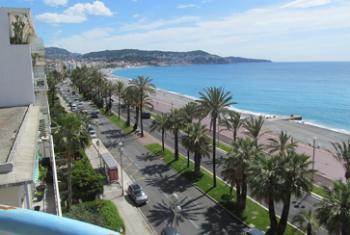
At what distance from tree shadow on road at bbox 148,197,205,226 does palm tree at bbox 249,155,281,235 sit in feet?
24.5

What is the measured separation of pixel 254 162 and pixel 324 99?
115207 mm

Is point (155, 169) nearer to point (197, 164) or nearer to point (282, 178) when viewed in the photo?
point (197, 164)

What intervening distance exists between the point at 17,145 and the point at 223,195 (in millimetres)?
24456

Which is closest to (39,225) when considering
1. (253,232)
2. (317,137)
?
(253,232)

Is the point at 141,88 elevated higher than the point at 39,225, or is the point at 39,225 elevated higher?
the point at 39,225

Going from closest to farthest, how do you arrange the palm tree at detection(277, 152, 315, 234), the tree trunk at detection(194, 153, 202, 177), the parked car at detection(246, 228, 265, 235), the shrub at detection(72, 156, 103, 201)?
1. the palm tree at detection(277, 152, 315, 234)
2. the parked car at detection(246, 228, 265, 235)
3. the shrub at detection(72, 156, 103, 201)
4. the tree trunk at detection(194, 153, 202, 177)

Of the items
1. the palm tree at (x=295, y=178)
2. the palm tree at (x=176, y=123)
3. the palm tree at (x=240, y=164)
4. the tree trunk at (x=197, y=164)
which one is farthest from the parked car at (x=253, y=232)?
the palm tree at (x=176, y=123)

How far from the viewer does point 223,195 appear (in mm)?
35812

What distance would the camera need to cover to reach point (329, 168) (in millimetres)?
46906

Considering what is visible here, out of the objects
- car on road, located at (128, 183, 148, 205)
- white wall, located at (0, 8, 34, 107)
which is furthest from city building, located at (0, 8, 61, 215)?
car on road, located at (128, 183, 148, 205)

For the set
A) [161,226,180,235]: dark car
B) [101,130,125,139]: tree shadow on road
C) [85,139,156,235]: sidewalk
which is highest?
[161,226,180,235]: dark car

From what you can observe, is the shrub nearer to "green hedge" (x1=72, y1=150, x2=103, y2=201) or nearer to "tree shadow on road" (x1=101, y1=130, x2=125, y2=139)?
"green hedge" (x1=72, y1=150, x2=103, y2=201)

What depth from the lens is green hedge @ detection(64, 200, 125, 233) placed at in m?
25.6

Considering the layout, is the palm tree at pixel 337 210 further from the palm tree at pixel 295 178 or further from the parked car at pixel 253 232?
the parked car at pixel 253 232
